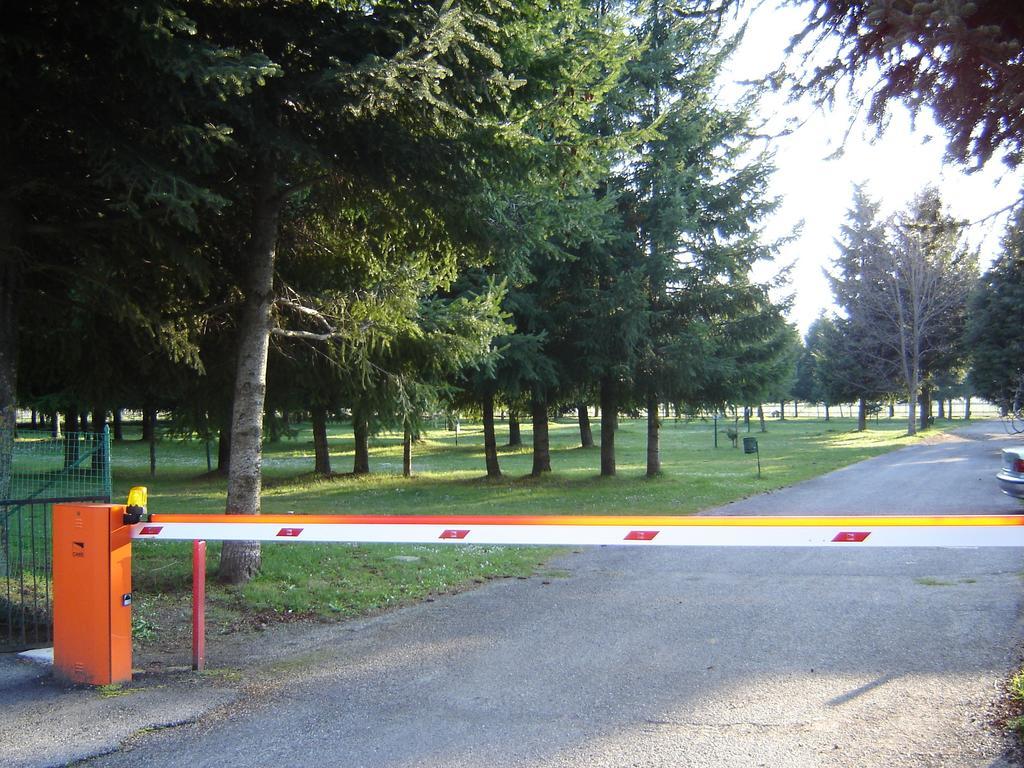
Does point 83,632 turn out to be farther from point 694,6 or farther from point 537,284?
point 537,284

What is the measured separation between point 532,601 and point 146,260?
5192 millimetres

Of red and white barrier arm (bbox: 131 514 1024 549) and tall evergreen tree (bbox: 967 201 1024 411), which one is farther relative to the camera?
tall evergreen tree (bbox: 967 201 1024 411)

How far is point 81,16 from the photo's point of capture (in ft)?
21.4

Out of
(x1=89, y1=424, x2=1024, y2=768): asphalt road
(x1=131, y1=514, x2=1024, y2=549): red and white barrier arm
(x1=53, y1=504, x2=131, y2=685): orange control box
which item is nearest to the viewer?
(x1=89, y1=424, x2=1024, y2=768): asphalt road

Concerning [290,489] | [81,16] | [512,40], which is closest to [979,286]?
[290,489]

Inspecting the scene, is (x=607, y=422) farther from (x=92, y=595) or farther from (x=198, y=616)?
(x=92, y=595)

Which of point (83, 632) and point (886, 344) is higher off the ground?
point (886, 344)

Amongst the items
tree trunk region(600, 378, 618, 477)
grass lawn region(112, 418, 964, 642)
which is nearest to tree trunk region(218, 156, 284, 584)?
grass lawn region(112, 418, 964, 642)

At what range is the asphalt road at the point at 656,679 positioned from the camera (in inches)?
171

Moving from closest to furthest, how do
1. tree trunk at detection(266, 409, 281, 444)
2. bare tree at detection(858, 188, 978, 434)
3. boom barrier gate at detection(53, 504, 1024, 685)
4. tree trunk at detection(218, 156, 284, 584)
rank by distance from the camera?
boom barrier gate at detection(53, 504, 1024, 685)
tree trunk at detection(218, 156, 284, 584)
tree trunk at detection(266, 409, 281, 444)
bare tree at detection(858, 188, 978, 434)

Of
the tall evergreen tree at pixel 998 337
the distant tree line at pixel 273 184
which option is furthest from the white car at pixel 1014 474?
the tall evergreen tree at pixel 998 337

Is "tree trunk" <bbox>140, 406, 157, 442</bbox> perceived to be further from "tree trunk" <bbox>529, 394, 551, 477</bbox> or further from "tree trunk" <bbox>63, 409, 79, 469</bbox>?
"tree trunk" <bbox>529, 394, 551, 477</bbox>

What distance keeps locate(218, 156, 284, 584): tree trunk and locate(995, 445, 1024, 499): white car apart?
1179cm

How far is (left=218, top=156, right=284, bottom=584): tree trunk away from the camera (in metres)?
8.54
